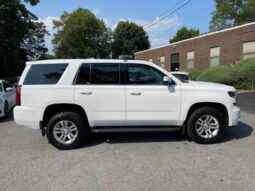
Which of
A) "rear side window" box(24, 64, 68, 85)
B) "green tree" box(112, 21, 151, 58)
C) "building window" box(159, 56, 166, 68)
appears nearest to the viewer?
"rear side window" box(24, 64, 68, 85)

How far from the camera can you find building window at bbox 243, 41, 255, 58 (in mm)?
21247

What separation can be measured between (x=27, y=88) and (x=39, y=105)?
46 centimetres

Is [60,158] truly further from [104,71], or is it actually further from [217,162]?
[217,162]

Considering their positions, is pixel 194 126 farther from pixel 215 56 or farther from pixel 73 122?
pixel 215 56

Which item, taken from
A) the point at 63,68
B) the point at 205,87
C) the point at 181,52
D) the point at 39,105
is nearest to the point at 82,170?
the point at 39,105

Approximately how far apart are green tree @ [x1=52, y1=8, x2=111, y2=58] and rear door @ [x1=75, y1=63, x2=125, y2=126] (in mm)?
54531

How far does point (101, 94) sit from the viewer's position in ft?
22.6

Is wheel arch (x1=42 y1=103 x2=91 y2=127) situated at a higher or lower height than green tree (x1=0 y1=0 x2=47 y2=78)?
lower

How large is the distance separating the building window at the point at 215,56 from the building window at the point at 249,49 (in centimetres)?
384

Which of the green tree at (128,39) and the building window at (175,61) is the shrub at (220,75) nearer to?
the building window at (175,61)

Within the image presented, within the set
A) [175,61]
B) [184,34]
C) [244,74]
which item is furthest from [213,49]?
[184,34]

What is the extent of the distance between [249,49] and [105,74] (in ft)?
57.0

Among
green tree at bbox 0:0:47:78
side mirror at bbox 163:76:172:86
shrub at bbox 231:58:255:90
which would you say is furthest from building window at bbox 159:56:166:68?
side mirror at bbox 163:76:172:86

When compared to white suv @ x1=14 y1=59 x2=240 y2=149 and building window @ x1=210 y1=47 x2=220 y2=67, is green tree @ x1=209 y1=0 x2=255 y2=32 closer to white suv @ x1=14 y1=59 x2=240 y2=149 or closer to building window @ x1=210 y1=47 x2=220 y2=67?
building window @ x1=210 y1=47 x2=220 y2=67
